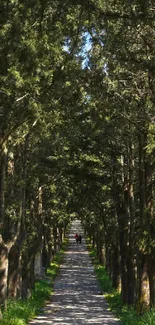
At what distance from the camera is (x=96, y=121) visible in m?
16.4

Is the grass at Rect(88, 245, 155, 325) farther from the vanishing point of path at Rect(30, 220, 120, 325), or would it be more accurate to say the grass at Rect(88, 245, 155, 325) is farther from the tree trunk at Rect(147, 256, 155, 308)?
the tree trunk at Rect(147, 256, 155, 308)

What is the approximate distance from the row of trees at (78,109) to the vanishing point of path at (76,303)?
143 cm

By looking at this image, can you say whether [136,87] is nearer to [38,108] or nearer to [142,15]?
[38,108]

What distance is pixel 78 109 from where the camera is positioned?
16531 mm

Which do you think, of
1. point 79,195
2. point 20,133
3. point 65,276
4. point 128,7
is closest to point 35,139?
point 20,133

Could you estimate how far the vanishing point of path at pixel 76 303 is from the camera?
1886cm

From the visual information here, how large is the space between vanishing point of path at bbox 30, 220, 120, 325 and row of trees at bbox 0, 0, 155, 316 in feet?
4.70

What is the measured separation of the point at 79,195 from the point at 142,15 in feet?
72.0

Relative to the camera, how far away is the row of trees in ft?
37.2

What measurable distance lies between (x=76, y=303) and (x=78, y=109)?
12.3m

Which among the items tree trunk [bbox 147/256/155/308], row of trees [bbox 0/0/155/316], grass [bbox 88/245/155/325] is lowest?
grass [bbox 88/245/155/325]

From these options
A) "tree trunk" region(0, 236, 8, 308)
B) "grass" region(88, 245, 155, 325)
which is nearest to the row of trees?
"tree trunk" region(0, 236, 8, 308)

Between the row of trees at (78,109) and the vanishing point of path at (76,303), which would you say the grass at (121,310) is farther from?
the row of trees at (78,109)

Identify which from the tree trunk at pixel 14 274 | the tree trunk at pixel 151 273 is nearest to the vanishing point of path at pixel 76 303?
the tree trunk at pixel 14 274
